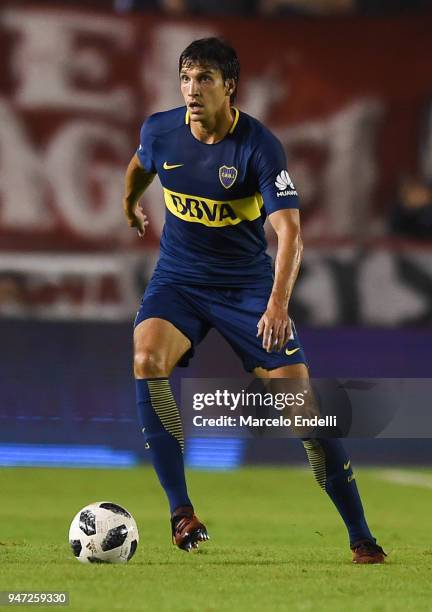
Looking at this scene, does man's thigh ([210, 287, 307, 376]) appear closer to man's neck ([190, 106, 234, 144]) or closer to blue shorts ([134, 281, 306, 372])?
blue shorts ([134, 281, 306, 372])

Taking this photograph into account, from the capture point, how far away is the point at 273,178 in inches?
251

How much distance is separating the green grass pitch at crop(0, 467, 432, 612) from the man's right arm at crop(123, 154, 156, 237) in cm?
161

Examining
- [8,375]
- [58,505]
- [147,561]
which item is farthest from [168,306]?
[8,375]

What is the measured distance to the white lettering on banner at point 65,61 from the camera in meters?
14.9

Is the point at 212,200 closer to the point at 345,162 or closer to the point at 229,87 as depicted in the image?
the point at 229,87

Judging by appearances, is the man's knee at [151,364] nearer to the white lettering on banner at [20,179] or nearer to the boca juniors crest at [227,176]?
the boca juniors crest at [227,176]

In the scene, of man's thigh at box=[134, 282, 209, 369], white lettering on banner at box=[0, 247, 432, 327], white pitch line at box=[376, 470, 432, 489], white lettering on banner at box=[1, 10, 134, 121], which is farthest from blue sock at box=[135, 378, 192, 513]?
white lettering on banner at box=[1, 10, 134, 121]

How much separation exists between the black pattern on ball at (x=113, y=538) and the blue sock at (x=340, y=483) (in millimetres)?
930

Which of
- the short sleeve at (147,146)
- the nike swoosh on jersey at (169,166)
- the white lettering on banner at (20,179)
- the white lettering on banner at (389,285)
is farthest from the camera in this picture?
the white lettering on banner at (389,285)

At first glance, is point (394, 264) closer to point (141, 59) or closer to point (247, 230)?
point (141, 59)

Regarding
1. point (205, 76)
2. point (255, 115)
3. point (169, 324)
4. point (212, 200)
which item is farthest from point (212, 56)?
point (255, 115)

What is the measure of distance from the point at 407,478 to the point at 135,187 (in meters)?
5.67

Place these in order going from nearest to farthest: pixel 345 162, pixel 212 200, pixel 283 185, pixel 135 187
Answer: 1. pixel 283 185
2. pixel 212 200
3. pixel 135 187
4. pixel 345 162

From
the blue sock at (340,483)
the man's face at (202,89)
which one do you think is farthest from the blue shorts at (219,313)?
the man's face at (202,89)
